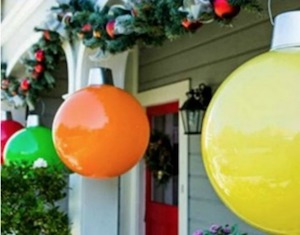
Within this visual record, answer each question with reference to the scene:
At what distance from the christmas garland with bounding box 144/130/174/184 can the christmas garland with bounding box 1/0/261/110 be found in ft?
3.52

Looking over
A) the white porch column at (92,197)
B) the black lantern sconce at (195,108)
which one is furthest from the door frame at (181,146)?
the white porch column at (92,197)

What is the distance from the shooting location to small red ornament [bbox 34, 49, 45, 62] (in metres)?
3.93

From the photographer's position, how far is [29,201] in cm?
337

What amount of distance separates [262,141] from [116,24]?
1.70 meters

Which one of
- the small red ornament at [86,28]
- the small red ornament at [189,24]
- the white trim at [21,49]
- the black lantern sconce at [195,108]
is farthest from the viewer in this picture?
the white trim at [21,49]

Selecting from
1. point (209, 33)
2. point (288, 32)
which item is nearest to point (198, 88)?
point (209, 33)

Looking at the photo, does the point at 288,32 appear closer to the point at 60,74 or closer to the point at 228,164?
the point at 228,164

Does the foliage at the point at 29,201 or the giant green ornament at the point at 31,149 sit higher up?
the giant green ornament at the point at 31,149

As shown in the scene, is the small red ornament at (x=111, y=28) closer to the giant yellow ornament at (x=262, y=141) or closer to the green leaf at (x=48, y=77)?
the giant yellow ornament at (x=262, y=141)

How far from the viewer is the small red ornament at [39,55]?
12.9 feet

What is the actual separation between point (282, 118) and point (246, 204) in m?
0.21

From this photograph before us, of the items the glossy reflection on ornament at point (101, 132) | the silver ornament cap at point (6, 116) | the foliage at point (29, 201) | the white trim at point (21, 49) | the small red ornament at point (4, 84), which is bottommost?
the foliage at point (29, 201)

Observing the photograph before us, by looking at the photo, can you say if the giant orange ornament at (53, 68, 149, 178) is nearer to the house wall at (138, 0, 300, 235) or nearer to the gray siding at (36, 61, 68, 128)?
the house wall at (138, 0, 300, 235)

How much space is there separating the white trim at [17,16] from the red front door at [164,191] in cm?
141
